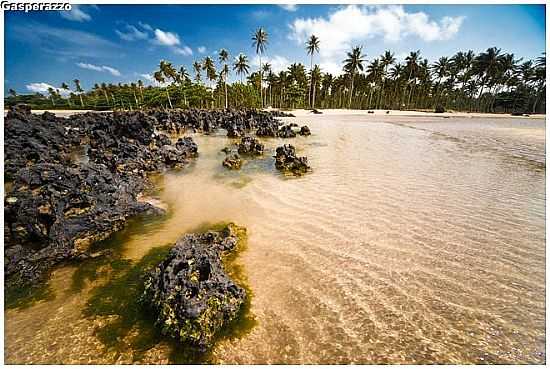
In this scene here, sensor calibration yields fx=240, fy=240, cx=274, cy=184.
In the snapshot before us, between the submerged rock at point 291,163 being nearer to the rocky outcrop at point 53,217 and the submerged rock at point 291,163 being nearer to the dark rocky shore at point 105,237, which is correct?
the dark rocky shore at point 105,237

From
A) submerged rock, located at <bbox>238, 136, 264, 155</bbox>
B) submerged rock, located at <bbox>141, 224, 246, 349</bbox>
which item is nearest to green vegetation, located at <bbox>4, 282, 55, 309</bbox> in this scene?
submerged rock, located at <bbox>141, 224, 246, 349</bbox>

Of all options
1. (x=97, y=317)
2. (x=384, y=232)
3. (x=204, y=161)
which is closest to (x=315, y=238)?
(x=384, y=232)

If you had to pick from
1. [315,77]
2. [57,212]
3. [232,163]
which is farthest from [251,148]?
[315,77]

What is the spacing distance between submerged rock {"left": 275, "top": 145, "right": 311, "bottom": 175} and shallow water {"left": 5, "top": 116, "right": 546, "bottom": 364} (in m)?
1.37

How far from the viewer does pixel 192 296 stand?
10.3 ft

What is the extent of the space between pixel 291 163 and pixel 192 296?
7.70m

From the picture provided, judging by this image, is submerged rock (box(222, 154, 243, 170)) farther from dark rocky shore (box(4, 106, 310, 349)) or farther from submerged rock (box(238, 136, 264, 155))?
submerged rock (box(238, 136, 264, 155))

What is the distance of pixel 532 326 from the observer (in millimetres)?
3115

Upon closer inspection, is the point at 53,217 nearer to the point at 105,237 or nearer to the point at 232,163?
the point at 105,237

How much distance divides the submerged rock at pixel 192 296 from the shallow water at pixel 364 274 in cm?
27

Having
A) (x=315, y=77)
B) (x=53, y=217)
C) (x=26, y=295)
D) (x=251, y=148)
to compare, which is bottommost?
(x=26, y=295)

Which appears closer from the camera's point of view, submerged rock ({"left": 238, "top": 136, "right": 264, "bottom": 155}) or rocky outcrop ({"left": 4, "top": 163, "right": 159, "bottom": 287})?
rocky outcrop ({"left": 4, "top": 163, "right": 159, "bottom": 287})

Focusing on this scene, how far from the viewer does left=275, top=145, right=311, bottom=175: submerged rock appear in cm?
991

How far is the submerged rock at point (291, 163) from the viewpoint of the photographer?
32.5ft
